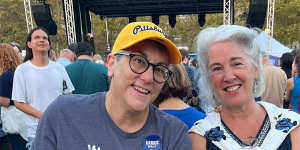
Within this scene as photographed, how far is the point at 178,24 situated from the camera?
24469 mm

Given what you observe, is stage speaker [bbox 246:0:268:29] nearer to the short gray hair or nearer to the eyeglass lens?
the short gray hair

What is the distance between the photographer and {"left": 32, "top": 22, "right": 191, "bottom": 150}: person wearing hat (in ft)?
3.85

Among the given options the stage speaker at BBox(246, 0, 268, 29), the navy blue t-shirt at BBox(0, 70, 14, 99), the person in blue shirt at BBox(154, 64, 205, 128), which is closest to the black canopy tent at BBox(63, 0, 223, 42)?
the stage speaker at BBox(246, 0, 268, 29)

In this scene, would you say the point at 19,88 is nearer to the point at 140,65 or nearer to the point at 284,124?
the point at 140,65

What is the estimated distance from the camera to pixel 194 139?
146 cm

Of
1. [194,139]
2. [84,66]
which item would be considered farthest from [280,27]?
[194,139]

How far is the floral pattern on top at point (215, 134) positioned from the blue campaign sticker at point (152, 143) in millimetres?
376

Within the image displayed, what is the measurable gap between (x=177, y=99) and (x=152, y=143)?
855 millimetres

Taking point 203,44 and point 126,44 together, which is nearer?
point 126,44

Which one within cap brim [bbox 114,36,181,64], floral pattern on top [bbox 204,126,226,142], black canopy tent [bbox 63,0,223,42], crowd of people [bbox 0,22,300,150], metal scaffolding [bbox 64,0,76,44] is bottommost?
floral pattern on top [bbox 204,126,226,142]

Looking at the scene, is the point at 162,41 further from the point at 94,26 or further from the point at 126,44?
the point at 94,26

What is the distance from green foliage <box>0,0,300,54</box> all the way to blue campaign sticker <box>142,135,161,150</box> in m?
14.7

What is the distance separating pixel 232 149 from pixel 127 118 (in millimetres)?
639

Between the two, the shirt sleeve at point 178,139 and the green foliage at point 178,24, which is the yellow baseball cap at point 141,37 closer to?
the shirt sleeve at point 178,139
